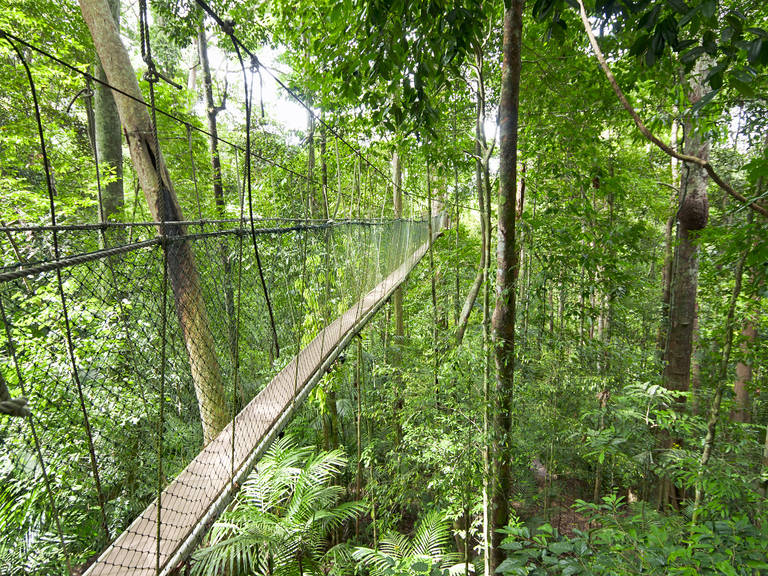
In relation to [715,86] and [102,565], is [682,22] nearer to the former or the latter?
[715,86]

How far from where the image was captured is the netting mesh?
0.93 m

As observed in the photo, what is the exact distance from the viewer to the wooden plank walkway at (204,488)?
878mm

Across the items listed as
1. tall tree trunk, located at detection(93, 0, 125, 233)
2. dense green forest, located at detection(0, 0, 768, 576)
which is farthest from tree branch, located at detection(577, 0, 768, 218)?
tall tree trunk, located at detection(93, 0, 125, 233)

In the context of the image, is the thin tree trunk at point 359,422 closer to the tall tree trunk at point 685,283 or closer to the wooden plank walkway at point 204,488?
the wooden plank walkway at point 204,488

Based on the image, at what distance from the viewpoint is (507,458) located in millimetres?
1833

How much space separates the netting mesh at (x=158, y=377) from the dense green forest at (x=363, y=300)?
0.08ft

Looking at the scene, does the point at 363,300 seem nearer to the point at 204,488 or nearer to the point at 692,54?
the point at 204,488

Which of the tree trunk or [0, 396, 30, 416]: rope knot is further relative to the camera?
the tree trunk

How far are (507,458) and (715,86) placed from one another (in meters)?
1.73

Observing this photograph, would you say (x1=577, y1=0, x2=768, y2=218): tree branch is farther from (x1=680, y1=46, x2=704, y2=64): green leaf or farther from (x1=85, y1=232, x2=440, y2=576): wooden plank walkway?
(x1=85, y1=232, x2=440, y2=576): wooden plank walkway

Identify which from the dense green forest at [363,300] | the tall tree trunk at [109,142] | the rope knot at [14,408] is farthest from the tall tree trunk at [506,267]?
the tall tree trunk at [109,142]

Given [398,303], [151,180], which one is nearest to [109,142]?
A: [151,180]

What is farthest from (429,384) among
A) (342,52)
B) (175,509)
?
(342,52)

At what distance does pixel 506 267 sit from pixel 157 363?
1.79m
